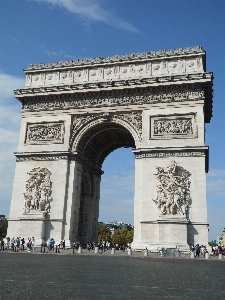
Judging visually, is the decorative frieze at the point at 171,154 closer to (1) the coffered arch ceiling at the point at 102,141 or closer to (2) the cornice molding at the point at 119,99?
(1) the coffered arch ceiling at the point at 102,141

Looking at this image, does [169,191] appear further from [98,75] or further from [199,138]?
[98,75]

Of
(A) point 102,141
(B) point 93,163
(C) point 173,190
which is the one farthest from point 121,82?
(C) point 173,190

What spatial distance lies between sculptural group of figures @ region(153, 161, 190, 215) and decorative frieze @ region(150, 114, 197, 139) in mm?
2192

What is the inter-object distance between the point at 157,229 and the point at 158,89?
9.86 meters

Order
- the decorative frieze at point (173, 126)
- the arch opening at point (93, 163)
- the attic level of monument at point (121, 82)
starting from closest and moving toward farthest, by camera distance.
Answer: the decorative frieze at point (173, 126) < the attic level of monument at point (121, 82) < the arch opening at point (93, 163)

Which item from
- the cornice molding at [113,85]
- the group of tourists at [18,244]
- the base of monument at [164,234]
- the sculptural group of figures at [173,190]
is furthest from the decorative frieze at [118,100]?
the group of tourists at [18,244]

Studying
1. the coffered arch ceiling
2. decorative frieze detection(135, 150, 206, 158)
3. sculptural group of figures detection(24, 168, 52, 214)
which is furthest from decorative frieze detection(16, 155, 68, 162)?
decorative frieze detection(135, 150, 206, 158)

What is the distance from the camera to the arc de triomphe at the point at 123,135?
73.1 ft

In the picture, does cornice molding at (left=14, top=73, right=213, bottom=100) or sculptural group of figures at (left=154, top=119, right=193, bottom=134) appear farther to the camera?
cornice molding at (left=14, top=73, right=213, bottom=100)

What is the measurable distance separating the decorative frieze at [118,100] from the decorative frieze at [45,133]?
54.9 inches

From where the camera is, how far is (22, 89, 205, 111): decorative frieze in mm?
24156

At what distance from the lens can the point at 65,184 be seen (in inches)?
968

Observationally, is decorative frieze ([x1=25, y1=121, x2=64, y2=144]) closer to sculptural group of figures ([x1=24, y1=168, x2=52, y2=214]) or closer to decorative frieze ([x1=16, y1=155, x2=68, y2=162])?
decorative frieze ([x1=16, y1=155, x2=68, y2=162])

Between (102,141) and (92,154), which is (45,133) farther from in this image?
(102,141)
